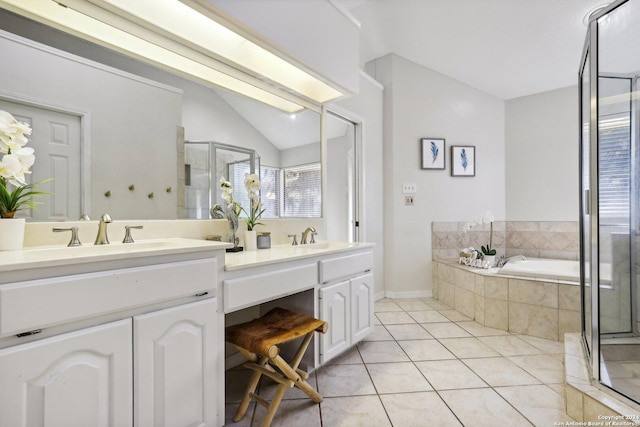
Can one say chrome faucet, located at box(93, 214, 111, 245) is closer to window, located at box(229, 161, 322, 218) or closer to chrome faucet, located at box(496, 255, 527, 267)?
window, located at box(229, 161, 322, 218)

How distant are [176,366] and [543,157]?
411 centimetres

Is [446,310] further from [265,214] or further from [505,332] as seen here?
[265,214]

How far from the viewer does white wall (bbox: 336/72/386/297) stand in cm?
305

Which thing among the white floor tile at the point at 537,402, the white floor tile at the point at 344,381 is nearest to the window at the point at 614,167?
the white floor tile at the point at 537,402

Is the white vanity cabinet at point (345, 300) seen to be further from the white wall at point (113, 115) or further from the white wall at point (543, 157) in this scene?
the white wall at point (543, 157)

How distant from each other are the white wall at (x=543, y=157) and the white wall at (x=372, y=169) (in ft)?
5.39

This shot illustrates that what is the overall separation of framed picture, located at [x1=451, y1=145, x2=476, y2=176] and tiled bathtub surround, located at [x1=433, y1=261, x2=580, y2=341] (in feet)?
4.01

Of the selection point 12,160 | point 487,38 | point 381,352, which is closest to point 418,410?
point 381,352

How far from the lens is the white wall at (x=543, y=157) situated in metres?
3.23

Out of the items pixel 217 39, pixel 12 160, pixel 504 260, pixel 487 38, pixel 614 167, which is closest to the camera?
pixel 12 160

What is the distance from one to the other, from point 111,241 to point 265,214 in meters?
0.97

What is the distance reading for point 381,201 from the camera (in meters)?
3.37

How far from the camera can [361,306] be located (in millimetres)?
2010

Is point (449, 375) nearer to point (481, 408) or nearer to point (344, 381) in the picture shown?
point (481, 408)
